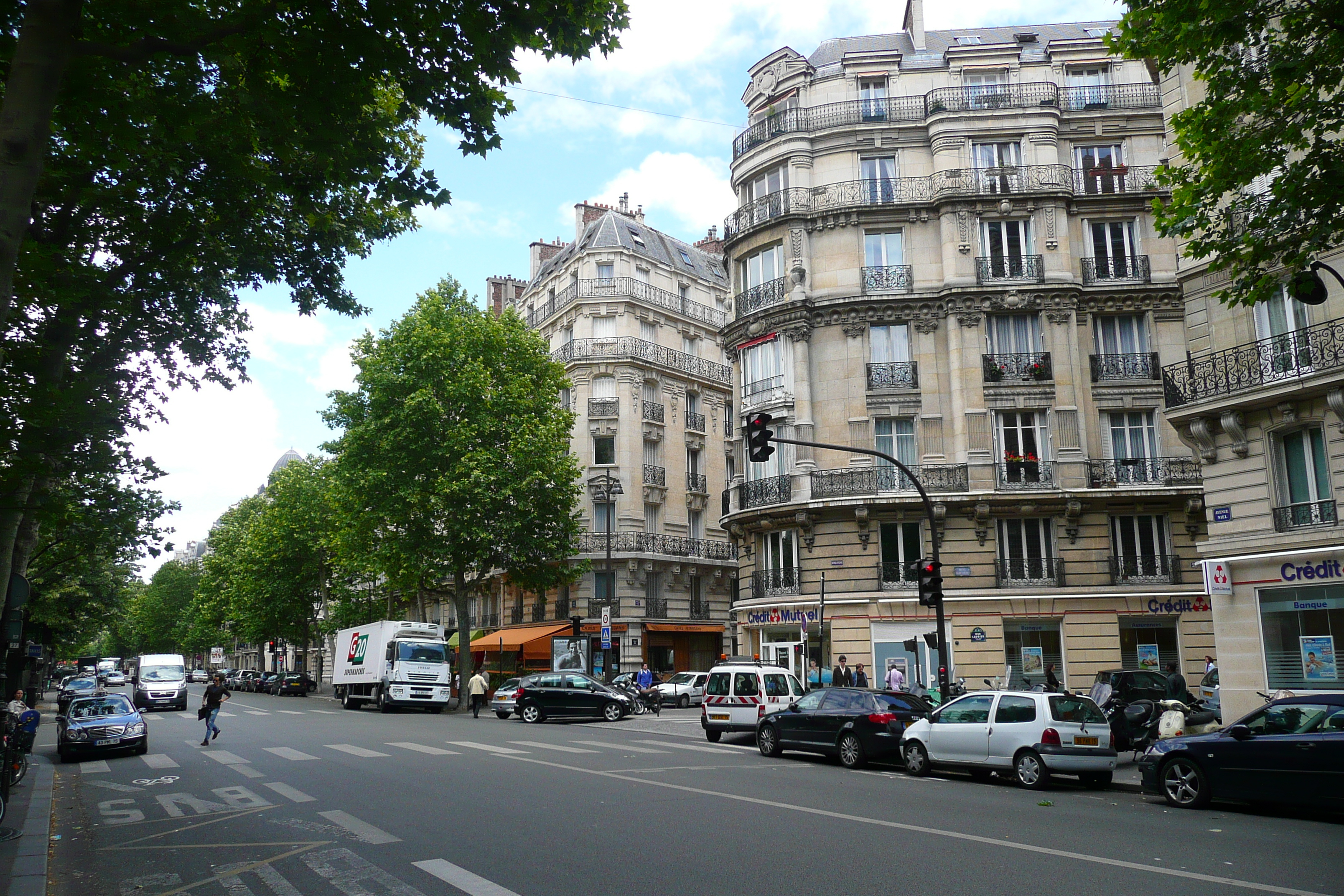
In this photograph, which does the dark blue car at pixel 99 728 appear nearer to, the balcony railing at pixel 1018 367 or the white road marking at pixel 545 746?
the white road marking at pixel 545 746

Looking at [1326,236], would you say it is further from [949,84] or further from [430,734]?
[949,84]

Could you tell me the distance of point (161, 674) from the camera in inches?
1729

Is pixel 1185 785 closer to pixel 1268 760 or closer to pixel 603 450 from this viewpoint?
pixel 1268 760

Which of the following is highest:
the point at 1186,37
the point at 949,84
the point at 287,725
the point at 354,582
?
the point at 949,84

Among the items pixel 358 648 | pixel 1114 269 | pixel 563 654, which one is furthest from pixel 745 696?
pixel 358 648

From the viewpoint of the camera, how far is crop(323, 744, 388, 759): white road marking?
18.4 m

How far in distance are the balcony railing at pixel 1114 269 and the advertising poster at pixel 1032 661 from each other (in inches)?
480

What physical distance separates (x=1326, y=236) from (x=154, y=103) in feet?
44.2

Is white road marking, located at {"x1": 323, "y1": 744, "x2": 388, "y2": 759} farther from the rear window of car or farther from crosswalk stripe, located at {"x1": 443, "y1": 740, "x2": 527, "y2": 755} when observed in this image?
the rear window of car

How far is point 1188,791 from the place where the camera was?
12.3 m

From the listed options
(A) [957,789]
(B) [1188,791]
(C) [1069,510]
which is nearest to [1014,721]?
(A) [957,789]

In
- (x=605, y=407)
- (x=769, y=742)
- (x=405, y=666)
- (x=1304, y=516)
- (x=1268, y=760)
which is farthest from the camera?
(x=605, y=407)

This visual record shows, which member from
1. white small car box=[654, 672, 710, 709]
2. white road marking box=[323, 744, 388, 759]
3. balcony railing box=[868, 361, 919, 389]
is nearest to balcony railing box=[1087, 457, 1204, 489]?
balcony railing box=[868, 361, 919, 389]

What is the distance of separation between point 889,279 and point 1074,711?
825 inches
